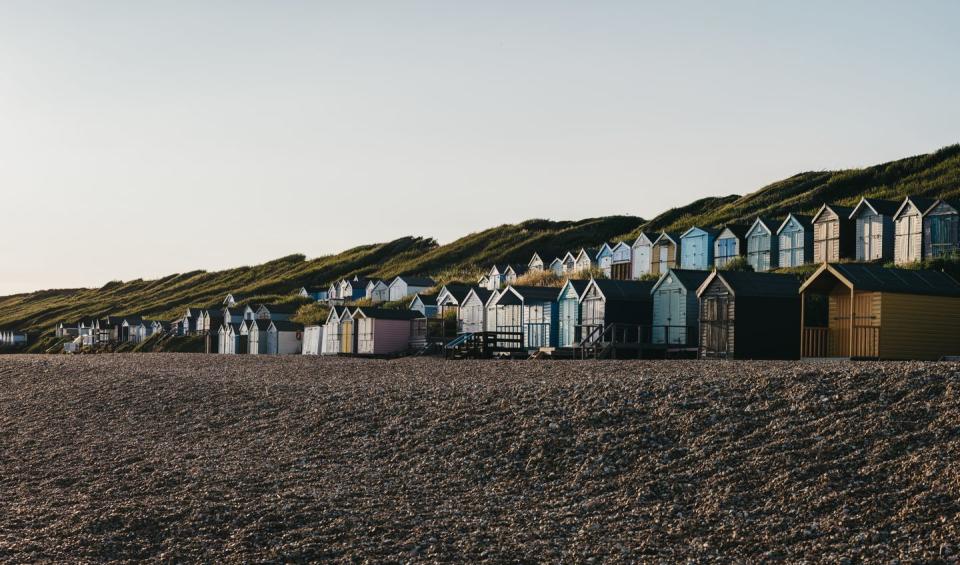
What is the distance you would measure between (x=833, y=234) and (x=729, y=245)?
27.8 feet

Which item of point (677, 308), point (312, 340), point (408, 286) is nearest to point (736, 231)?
point (677, 308)

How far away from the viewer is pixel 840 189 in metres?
105

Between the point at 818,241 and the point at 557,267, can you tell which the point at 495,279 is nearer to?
the point at 557,267

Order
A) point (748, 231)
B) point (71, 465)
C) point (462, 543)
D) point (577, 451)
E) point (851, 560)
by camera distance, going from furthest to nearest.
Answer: point (748, 231), point (71, 465), point (577, 451), point (462, 543), point (851, 560)

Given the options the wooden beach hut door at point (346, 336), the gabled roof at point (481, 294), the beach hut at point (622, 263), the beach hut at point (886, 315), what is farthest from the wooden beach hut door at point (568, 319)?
the beach hut at point (622, 263)

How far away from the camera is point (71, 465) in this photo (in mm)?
19266

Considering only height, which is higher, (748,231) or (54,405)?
(748,231)

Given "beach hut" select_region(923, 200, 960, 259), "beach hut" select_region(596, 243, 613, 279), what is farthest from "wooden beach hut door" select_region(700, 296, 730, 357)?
"beach hut" select_region(596, 243, 613, 279)

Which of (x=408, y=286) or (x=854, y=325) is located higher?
(x=408, y=286)

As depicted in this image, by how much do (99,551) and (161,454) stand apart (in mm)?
6950

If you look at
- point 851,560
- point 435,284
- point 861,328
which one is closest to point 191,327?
point 435,284

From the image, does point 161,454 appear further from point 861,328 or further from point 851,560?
point 861,328

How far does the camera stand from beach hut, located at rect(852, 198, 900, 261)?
172ft

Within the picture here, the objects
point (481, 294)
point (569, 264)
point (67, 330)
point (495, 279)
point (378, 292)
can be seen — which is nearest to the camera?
point (481, 294)
